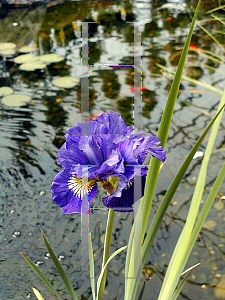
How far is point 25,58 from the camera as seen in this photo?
2.72 metres

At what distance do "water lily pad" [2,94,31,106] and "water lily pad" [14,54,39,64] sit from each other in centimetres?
51

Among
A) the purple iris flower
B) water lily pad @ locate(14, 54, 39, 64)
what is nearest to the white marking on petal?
the purple iris flower

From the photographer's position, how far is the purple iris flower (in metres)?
0.59

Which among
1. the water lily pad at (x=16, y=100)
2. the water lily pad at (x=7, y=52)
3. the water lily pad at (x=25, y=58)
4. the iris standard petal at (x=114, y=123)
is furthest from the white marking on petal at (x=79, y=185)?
the water lily pad at (x=7, y=52)

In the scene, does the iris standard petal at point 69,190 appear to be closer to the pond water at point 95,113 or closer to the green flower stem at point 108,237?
the green flower stem at point 108,237

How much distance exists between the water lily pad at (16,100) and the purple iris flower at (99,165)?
67.2 inches

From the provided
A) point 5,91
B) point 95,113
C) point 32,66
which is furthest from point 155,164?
point 32,66

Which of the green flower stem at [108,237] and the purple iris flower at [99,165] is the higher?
the purple iris flower at [99,165]

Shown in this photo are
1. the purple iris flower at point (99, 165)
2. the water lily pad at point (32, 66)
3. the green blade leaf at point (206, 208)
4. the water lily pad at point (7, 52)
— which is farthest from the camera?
the water lily pad at point (7, 52)

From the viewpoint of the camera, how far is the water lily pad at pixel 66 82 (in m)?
2.39

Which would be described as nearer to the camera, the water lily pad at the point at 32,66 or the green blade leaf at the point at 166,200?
the green blade leaf at the point at 166,200

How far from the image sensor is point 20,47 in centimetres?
290

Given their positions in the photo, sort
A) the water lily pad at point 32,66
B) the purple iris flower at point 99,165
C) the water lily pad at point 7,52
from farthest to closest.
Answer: the water lily pad at point 7,52 < the water lily pad at point 32,66 < the purple iris flower at point 99,165

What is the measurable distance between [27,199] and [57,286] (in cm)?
49
